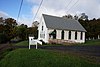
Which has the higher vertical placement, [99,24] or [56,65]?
[99,24]

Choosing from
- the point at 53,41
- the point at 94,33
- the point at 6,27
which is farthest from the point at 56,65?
the point at 6,27

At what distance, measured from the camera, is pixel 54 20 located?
44.2m

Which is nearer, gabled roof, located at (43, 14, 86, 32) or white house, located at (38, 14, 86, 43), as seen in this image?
white house, located at (38, 14, 86, 43)

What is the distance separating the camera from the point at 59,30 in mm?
41594

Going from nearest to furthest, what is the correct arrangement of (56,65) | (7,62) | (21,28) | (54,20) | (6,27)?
(56,65)
(7,62)
(54,20)
(21,28)
(6,27)

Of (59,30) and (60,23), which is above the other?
(60,23)

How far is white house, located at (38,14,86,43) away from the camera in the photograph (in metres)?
40.0

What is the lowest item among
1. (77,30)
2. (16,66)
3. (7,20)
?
(16,66)

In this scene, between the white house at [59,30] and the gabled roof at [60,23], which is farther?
the gabled roof at [60,23]

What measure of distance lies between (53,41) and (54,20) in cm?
687

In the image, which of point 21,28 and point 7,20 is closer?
point 21,28

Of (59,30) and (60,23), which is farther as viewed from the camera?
(60,23)

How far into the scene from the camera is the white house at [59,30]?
39969 mm

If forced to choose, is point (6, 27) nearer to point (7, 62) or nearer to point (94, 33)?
point (94, 33)
